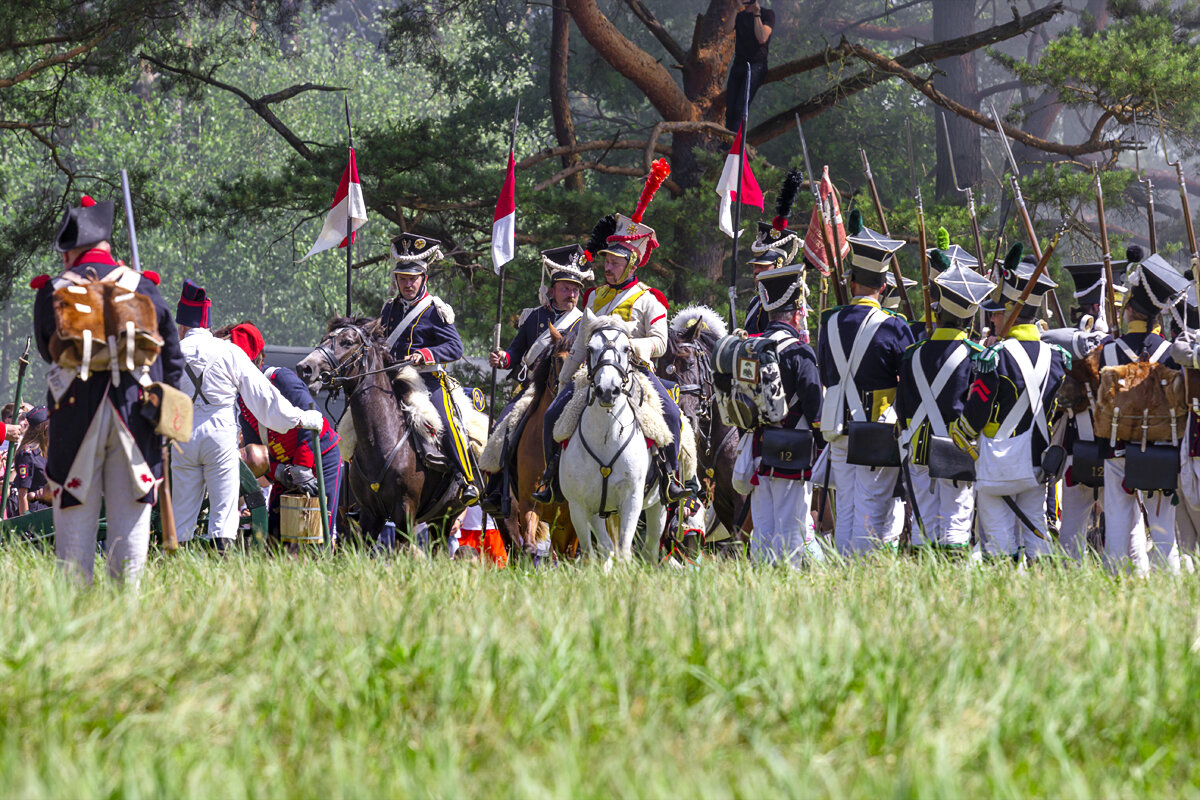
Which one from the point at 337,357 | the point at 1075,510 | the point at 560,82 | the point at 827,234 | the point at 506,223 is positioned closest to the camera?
the point at 337,357

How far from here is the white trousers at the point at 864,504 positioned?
28.6 feet

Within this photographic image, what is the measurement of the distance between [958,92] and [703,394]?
19.4 m

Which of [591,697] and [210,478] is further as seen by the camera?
[210,478]

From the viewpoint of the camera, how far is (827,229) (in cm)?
1002

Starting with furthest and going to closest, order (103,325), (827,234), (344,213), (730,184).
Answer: (344,213), (730,184), (827,234), (103,325)

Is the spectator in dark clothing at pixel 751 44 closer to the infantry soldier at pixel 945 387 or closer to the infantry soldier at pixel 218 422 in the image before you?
the infantry soldier at pixel 945 387

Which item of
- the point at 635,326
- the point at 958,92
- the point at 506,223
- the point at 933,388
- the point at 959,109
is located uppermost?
the point at 958,92

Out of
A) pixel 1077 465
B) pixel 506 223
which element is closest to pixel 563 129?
pixel 506 223

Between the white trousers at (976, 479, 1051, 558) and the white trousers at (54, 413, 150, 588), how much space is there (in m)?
4.81

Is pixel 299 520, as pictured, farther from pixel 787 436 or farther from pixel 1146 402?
pixel 1146 402

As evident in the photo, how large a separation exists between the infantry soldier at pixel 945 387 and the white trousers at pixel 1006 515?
0.09 meters

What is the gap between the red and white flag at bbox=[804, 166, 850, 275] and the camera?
10.1 metres

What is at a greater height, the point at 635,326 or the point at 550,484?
the point at 635,326

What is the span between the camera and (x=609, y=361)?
25.9ft
